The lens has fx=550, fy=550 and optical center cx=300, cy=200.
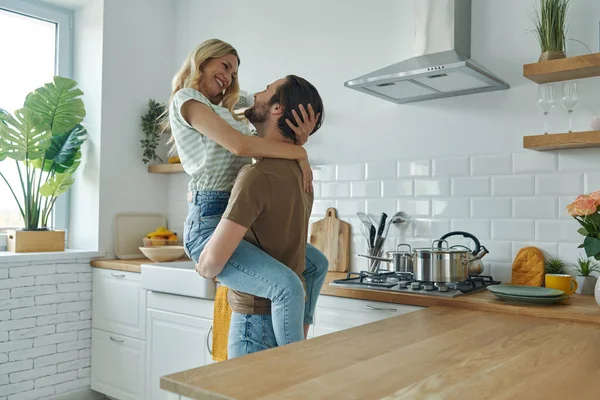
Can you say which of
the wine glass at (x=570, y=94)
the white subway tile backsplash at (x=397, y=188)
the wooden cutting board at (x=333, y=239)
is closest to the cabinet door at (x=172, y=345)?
the wooden cutting board at (x=333, y=239)

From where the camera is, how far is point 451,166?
2885 millimetres

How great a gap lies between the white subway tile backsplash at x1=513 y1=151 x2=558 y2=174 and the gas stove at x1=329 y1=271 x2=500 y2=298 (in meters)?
0.55

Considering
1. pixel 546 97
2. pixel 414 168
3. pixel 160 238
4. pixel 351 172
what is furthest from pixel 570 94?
pixel 160 238

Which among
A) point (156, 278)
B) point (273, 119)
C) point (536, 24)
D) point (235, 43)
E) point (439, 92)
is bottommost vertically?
point (156, 278)

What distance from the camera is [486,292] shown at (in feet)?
7.73

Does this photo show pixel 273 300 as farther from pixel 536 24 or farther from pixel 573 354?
pixel 536 24

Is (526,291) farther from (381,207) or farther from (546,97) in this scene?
(381,207)

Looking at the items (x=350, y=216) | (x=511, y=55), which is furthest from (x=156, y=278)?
(x=511, y=55)

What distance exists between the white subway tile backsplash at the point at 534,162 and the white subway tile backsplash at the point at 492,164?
0.03 meters

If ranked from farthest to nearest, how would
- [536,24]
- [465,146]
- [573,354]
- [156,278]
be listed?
1. [156,278]
2. [465,146]
3. [536,24]
4. [573,354]

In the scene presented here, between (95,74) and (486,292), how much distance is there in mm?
3079

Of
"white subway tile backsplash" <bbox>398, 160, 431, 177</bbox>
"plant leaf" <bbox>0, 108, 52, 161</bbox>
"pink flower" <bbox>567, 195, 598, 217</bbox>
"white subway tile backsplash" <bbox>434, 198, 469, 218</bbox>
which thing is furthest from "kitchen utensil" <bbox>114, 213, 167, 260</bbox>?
"pink flower" <bbox>567, 195, 598, 217</bbox>

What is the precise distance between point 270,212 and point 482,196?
148 centimetres

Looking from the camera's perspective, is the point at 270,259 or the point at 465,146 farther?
the point at 465,146
